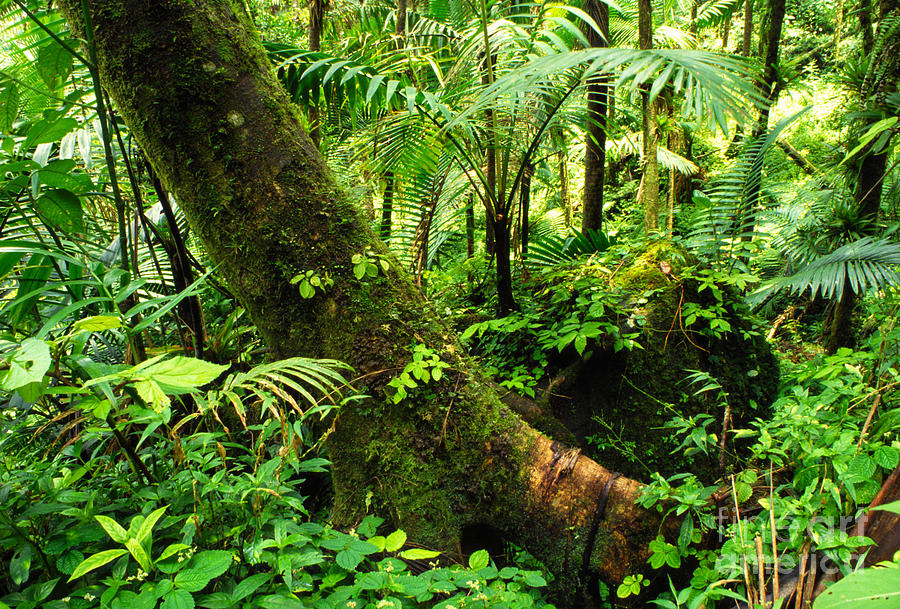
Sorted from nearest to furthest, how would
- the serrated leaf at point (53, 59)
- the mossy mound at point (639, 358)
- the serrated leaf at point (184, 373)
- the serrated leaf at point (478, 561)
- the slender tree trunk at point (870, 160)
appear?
1. the serrated leaf at point (184, 373)
2. the serrated leaf at point (478, 561)
3. the serrated leaf at point (53, 59)
4. the mossy mound at point (639, 358)
5. the slender tree trunk at point (870, 160)

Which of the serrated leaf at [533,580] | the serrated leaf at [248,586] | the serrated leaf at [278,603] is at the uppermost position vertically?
the serrated leaf at [248,586]

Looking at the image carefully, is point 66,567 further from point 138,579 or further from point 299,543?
point 299,543

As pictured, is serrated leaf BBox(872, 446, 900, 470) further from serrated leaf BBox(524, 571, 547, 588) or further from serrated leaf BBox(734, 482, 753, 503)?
serrated leaf BBox(524, 571, 547, 588)

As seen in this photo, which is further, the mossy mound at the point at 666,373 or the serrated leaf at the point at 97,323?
the mossy mound at the point at 666,373

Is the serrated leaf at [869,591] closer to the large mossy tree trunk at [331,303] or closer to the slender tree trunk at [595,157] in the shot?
the large mossy tree trunk at [331,303]

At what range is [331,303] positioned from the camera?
1876 millimetres

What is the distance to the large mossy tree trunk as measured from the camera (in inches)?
70.2

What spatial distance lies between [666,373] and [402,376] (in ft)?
5.14

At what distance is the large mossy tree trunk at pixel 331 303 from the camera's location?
178cm

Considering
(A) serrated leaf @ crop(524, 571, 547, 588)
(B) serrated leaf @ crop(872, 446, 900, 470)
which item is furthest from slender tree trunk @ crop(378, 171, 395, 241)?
(B) serrated leaf @ crop(872, 446, 900, 470)

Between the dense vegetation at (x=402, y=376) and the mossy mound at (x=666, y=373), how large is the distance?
0.06ft

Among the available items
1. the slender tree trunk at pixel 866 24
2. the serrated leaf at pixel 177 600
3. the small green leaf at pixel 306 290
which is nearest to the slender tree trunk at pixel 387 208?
the small green leaf at pixel 306 290

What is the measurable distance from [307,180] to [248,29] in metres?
0.73

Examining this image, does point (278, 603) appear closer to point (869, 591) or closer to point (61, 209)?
point (869, 591)
